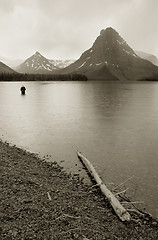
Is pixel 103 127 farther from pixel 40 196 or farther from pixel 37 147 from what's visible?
pixel 40 196

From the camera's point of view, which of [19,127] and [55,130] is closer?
[55,130]

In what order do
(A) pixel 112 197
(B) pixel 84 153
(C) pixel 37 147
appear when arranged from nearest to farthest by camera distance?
1. (A) pixel 112 197
2. (B) pixel 84 153
3. (C) pixel 37 147

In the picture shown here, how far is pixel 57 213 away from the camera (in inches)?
376

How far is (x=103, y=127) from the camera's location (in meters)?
30.5

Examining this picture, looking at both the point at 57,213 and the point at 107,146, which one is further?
the point at 107,146

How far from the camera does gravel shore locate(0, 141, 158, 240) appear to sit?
8.29 metres

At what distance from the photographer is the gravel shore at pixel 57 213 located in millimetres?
8289

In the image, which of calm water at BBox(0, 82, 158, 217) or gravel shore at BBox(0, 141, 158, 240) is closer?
gravel shore at BBox(0, 141, 158, 240)

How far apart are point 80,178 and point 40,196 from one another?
4.11 meters

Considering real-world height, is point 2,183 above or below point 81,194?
above

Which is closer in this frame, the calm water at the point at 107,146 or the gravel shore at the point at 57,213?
the gravel shore at the point at 57,213

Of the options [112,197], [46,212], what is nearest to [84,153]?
[112,197]

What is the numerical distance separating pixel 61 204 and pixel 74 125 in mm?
22287

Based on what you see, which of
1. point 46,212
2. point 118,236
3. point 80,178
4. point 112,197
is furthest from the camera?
point 80,178
